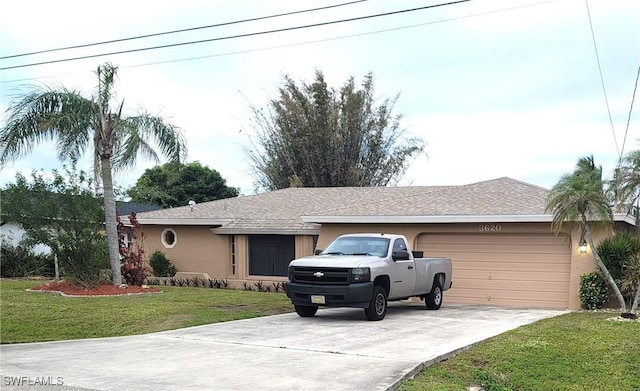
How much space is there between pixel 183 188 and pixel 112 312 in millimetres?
35901

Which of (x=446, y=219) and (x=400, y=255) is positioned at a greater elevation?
(x=446, y=219)

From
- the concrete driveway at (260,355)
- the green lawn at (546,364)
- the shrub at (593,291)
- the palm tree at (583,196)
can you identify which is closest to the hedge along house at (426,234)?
the shrub at (593,291)

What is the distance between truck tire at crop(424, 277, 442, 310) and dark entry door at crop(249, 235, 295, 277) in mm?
7978

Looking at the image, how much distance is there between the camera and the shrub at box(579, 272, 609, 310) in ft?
53.1

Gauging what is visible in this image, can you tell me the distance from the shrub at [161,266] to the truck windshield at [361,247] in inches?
465

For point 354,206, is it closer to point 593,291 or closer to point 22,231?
point 593,291

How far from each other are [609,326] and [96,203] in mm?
13887

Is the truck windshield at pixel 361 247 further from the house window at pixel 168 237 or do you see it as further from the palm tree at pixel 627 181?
the house window at pixel 168 237

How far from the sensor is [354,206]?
72.1ft

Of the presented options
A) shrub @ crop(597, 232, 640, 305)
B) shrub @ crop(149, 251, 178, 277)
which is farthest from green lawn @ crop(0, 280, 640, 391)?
shrub @ crop(149, 251, 178, 277)

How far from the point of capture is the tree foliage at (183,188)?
5019 centimetres

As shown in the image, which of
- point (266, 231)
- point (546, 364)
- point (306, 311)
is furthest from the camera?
point (266, 231)

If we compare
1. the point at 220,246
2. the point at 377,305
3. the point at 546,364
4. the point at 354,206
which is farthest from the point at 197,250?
the point at 546,364

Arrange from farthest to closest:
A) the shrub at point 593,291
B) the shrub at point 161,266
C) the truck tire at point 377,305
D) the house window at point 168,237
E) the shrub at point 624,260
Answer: the house window at point 168,237, the shrub at point 161,266, the shrub at point 593,291, the shrub at point 624,260, the truck tire at point 377,305
